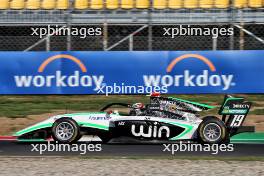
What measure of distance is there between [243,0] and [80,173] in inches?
422

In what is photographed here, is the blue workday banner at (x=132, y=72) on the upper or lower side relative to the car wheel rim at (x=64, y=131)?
upper

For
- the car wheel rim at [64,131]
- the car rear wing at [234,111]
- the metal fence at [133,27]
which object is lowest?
the car wheel rim at [64,131]

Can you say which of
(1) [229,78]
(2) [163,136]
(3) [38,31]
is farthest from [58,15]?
(2) [163,136]

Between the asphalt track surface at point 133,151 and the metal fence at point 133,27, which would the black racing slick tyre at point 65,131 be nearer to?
the asphalt track surface at point 133,151

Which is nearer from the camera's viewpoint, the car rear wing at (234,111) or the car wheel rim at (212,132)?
the car wheel rim at (212,132)

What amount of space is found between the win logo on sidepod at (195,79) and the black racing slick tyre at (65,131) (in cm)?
507

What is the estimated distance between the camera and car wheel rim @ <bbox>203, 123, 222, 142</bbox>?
393 inches

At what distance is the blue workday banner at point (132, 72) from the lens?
15.0 meters

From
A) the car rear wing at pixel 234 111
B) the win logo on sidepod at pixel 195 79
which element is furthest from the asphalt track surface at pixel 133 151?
the win logo on sidepod at pixel 195 79

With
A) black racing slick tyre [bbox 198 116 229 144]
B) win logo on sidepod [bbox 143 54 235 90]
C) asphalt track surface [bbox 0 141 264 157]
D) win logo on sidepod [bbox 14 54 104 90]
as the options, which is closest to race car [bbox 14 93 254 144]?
black racing slick tyre [bbox 198 116 229 144]

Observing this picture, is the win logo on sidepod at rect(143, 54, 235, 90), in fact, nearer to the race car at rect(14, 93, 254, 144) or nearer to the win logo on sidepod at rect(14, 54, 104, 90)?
the win logo on sidepod at rect(14, 54, 104, 90)

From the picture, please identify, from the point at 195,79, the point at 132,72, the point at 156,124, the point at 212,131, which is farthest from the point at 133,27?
the point at 212,131

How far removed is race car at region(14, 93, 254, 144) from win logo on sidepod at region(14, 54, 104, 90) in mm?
4788

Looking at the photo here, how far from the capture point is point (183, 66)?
49.3 feet
